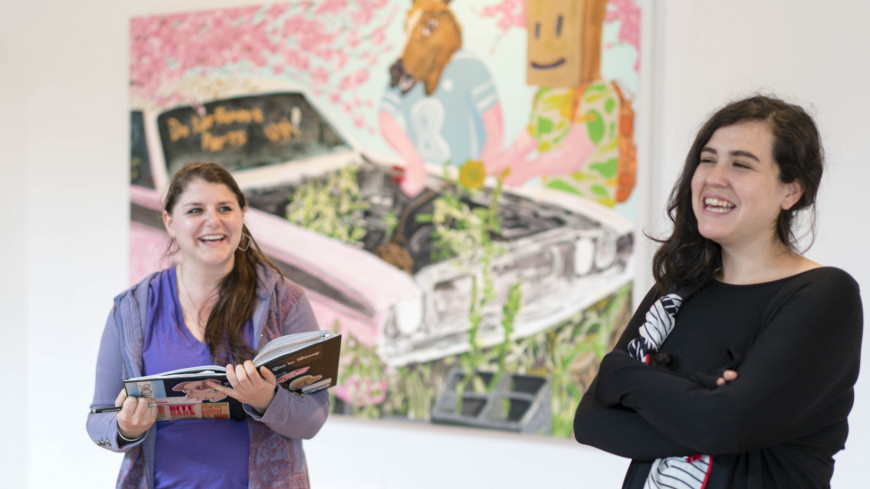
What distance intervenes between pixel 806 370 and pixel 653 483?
360 millimetres

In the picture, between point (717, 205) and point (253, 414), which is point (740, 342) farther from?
point (253, 414)

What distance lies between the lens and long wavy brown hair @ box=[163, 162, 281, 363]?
6.51 ft

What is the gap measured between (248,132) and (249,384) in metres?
1.99

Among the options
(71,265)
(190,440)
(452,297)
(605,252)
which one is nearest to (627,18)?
(605,252)

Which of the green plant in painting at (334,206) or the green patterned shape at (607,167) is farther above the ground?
the green patterned shape at (607,167)

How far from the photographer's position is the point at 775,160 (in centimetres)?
146

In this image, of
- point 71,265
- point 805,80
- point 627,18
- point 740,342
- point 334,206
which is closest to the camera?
point 740,342

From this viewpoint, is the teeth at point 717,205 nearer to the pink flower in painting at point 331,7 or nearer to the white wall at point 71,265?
the white wall at point 71,265

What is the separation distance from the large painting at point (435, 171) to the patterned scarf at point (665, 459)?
1324 mm

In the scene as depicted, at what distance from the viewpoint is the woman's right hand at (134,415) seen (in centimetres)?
185

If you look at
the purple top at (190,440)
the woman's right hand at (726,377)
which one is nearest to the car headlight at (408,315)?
the purple top at (190,440)

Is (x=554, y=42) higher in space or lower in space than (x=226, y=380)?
higher

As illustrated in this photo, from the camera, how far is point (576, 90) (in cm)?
294

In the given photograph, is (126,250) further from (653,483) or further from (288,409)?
(653,483)
